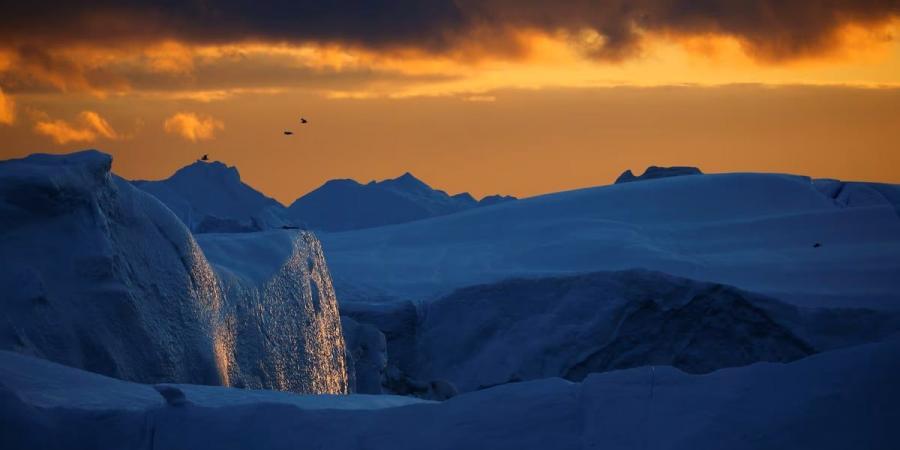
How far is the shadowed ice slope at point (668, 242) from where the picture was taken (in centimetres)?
1812

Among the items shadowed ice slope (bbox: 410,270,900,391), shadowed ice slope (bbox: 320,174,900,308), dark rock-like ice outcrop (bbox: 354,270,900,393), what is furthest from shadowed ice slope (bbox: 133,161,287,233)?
shadowed ice slope (bbox: 410,270,900,391)

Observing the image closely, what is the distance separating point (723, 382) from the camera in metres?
4.83

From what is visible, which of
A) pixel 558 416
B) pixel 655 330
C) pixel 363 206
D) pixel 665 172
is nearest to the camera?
pixel 558 416

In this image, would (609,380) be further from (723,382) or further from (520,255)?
(520,255)

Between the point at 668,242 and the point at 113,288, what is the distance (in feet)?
49.9

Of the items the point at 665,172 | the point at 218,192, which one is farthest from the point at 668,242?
the point at 218,192

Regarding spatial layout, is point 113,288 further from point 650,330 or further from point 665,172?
point 665,172

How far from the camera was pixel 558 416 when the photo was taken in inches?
190

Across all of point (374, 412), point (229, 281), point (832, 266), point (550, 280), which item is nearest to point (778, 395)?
point (374, 412)

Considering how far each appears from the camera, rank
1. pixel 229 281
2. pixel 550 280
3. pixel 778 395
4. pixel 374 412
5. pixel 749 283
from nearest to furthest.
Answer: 1. pixel 778 395
2. pixel 374 412
3. pixel 229 281
4. pixel 550 280
5. pixel 749 283

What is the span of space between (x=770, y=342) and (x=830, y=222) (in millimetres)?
7854

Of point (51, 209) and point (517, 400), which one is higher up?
point (51, 209)

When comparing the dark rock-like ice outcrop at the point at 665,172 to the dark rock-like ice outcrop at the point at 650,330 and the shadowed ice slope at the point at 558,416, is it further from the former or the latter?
the shadowed ice slope at the point at 558,416

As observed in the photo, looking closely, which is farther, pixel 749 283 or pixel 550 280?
pixel 749 283
